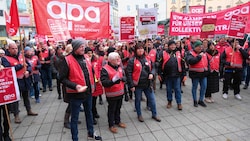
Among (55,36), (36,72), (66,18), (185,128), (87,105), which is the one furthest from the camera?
(36,72)

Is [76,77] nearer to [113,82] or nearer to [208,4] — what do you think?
[113,82]

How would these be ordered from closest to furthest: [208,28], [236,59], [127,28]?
[236,59] → [208,28] → [127,28]

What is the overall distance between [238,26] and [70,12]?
Result: 17.5 feet

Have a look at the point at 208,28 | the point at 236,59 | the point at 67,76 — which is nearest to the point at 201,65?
the point at 236,59

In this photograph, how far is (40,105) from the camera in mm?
6766

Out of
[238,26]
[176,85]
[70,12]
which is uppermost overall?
[70,12]

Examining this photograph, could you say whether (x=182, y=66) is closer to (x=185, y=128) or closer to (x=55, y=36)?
(x=185, y=128)

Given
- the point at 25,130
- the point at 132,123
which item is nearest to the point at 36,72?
the point at 25,130

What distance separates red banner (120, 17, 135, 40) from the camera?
694cm

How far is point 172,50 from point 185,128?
2256 mm

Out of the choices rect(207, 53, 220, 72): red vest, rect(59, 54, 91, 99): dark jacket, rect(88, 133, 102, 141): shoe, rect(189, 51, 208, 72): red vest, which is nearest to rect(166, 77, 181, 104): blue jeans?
rect(189, 51, 208, 72): red vest

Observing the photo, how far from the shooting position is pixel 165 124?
482cm

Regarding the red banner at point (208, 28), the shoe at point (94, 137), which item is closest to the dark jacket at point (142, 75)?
the shoe at point (94, 137)

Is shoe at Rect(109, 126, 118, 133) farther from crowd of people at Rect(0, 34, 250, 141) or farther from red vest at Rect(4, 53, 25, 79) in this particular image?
red vest at Rect(4, 53, 25, 79)
